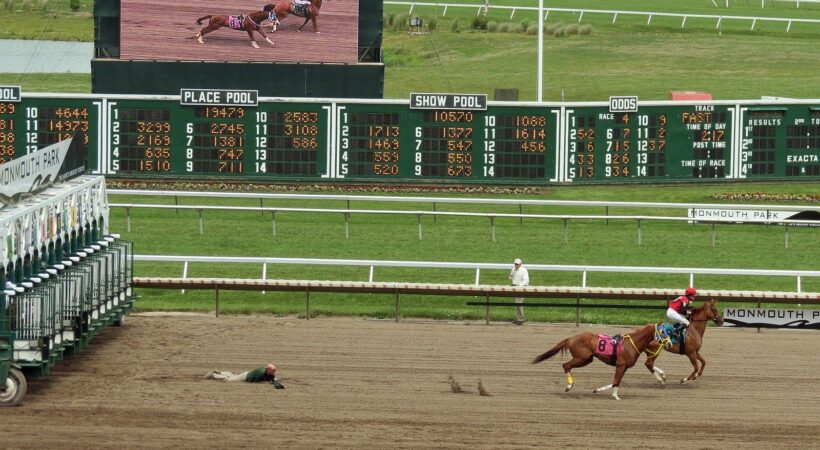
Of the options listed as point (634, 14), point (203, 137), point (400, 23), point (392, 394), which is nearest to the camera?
point (392, 394)

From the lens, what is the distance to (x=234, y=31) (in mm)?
27562

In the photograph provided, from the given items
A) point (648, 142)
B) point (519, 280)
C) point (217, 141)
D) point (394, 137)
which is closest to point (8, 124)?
point (217, 141)

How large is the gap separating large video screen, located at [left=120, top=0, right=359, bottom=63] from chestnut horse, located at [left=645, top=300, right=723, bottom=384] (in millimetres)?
11416

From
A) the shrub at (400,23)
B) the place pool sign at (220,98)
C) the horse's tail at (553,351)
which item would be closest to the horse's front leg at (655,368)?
the horse's tail at (553,351)

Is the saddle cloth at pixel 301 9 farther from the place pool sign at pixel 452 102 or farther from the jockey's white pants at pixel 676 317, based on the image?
the jockey's white pants at pixel 676 317

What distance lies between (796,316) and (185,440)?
30.2 ft

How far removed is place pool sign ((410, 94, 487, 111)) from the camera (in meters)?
26.6

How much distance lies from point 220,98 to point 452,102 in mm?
3466

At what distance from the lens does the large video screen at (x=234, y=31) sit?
89.7ft

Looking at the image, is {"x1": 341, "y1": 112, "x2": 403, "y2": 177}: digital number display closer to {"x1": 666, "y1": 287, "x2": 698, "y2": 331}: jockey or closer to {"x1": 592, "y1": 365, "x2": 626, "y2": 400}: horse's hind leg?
{"x1": 666, "y1": 287, "x2": 698, "y2": 331}: jockey

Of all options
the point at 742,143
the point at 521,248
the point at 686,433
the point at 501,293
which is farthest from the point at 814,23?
the point at 686,433

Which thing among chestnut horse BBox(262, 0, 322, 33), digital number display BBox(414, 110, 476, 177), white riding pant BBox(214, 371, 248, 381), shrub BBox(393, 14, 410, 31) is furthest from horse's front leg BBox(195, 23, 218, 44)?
shrub BBox(393, 14, 410, 31)

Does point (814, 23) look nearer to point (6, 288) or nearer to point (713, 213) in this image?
point (713, 213)

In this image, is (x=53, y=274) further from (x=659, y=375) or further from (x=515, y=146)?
(x=515, y=146)
